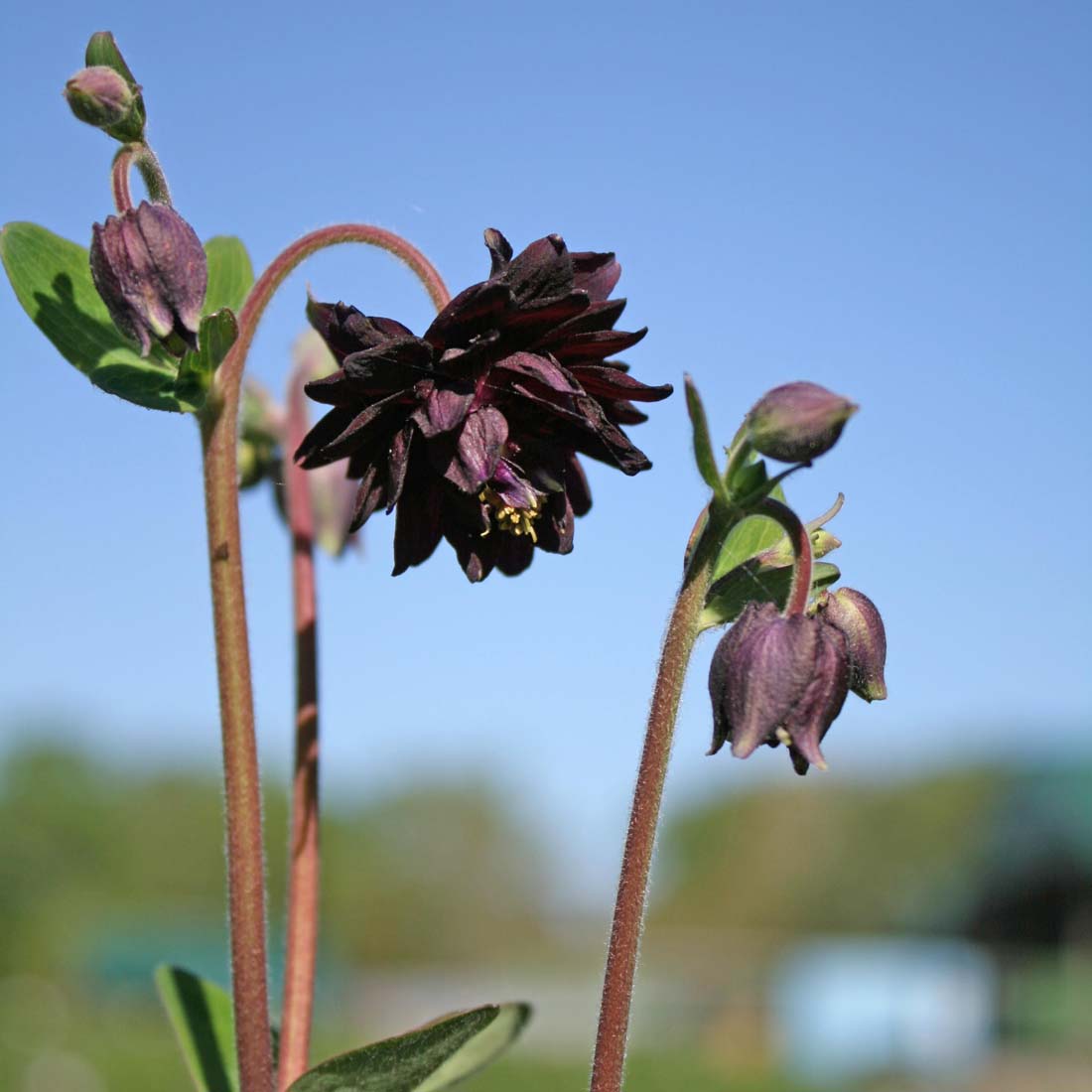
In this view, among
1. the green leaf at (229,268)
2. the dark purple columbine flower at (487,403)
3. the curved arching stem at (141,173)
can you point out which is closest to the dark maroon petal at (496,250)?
the dark purple columbine flower at (487,403)

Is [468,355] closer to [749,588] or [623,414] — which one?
[623,414]

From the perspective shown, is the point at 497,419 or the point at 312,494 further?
the point at 312,494

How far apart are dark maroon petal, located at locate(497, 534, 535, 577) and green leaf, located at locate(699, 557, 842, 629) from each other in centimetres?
20

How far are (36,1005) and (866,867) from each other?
3429 cm

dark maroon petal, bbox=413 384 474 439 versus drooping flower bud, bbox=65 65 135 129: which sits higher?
drooping flower bud, bbox=65 65 135 129

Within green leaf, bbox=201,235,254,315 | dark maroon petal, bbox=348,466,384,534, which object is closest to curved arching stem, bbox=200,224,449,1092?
A: dark maroon petal, bbox=348,466,384,534

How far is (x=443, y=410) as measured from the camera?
1234mm

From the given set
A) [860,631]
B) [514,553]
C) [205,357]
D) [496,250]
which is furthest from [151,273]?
[860,631]

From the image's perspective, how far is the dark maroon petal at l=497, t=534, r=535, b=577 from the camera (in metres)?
1.40

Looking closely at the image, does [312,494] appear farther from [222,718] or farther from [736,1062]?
[736,1062]

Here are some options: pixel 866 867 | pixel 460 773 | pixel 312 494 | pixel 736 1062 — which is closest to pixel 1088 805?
pixel 736 1062

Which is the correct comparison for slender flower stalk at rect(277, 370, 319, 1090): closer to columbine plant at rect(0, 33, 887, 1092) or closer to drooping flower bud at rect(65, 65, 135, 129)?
columbine plant at rect(0, 33, 887, 1092)

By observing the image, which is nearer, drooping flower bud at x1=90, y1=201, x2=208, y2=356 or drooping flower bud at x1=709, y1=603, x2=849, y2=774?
drooping flower bud at x1=709, y1=603, x2=849, y2=774

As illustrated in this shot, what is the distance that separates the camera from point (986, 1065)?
→ 2706 centimetres
